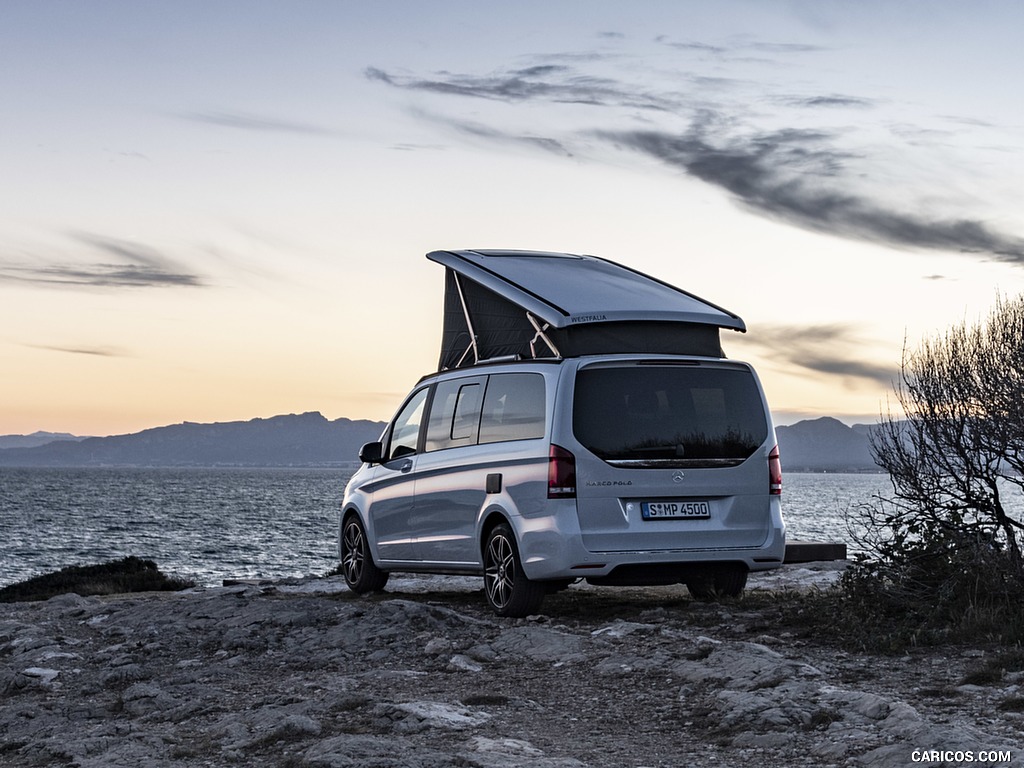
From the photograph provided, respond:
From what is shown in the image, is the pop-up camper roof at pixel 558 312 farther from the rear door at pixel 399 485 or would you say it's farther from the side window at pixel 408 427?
the rear door at pixel 399 485

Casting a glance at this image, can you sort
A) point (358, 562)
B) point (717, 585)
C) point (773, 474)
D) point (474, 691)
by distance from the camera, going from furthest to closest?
1. point (358, 562)
2. point (717, 585)
3. point (773, 474)
4. point (474, 691)

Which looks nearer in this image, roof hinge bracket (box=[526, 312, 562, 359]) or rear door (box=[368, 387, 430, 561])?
roof hinge bracket (box=[526, 312, 562, 359])

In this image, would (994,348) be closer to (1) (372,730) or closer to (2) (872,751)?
(2) (872,751)

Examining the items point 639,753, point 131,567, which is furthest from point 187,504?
point 639,753

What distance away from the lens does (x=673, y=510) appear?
9.62 meters

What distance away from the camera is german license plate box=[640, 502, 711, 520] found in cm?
955

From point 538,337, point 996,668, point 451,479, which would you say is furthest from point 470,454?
point 996,668

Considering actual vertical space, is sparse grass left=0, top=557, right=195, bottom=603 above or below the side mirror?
below

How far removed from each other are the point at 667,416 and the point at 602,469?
749mm

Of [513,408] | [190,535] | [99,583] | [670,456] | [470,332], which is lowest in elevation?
[190,535]

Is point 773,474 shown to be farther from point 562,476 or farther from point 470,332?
point 470,332

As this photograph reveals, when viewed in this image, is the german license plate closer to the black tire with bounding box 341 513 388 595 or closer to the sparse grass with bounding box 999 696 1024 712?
the sparse grass with bounding box 999 696 1024 712

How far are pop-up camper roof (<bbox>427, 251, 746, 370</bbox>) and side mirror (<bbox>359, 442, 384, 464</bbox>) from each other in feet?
3.39

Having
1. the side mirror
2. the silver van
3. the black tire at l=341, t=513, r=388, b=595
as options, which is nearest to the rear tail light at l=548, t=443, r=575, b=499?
the silver van
